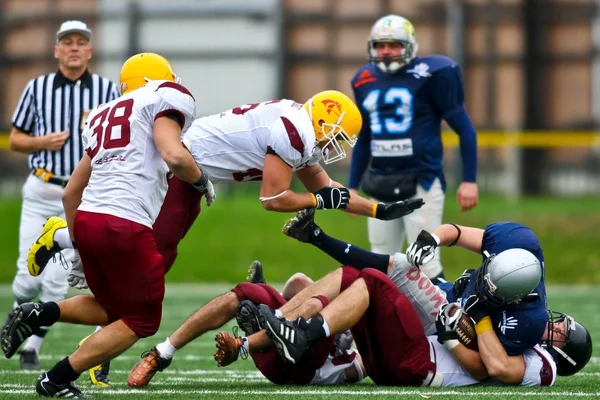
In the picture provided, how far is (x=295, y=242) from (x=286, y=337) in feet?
27.6

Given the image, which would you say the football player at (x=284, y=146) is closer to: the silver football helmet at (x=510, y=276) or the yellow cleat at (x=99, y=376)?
the silver football helmet at (x=510, y=276)

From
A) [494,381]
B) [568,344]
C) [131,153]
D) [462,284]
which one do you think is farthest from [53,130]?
[568,344]

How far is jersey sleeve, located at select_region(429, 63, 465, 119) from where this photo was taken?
269 inches

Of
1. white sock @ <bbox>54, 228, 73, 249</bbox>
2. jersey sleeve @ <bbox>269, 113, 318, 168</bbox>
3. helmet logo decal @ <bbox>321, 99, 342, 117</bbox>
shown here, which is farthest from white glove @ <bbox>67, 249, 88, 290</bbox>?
helmet logo decal @ <bbox>321, 99, 342, 117</bbox>

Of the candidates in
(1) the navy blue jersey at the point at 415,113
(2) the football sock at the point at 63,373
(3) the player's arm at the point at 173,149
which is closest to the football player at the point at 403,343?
(3) the player's arm at the point at 173,149

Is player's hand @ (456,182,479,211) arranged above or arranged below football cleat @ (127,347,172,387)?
above

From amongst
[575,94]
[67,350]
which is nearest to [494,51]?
[575,94]

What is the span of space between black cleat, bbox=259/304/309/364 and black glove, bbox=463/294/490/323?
72 centimetres

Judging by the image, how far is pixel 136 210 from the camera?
187 inches

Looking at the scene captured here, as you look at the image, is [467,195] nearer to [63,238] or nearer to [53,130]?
[53,130]

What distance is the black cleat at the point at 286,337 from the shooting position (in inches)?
192

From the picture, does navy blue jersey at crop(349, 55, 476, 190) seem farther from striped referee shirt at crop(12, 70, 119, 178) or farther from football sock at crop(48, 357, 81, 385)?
football sock at crop(48, 357, 81, 385)

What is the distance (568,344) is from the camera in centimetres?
521

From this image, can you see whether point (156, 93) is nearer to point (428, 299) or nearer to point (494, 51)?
point (428, 299)
